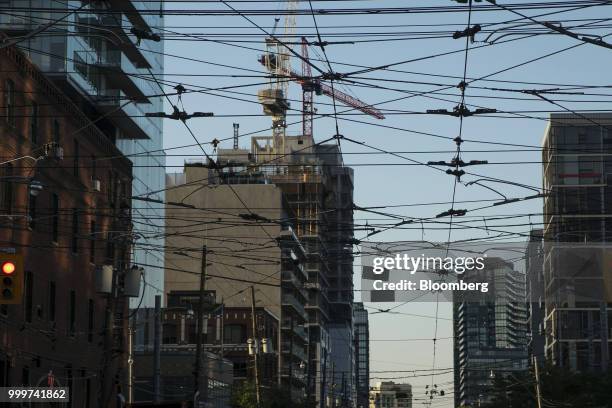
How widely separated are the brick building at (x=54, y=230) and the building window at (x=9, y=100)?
0.05 meters

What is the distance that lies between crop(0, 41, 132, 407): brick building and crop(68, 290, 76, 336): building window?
0.05 m

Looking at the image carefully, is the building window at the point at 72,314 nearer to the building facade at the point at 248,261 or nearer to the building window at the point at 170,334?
the building window at the point at 170,334

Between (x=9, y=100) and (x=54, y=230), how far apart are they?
8.33 metres

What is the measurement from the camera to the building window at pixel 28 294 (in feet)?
166

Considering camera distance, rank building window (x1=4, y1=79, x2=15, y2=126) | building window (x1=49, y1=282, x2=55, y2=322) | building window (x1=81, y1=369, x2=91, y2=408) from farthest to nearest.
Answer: building window (x1=81, y1=369, x2=91, y2=408), building window (x1=49, y1=282, x2=55, y2=322), building window (x1=4, y1=79, x2=15, y2=126)

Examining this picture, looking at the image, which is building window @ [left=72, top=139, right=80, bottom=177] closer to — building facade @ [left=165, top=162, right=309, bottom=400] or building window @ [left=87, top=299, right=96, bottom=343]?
building window @ [left=87, top=299, right=96, bottom=343]

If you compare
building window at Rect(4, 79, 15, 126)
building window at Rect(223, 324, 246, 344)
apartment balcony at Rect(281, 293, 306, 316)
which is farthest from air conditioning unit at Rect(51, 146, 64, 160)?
apartment balcony at Rect(281, 293, 306, 316)

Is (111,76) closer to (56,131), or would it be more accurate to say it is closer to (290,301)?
(56,131)

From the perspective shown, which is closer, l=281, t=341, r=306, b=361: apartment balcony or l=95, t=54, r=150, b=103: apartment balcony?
l=95, t=54, r=150, b=103: apartment balcony

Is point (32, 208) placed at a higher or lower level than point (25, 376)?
higher

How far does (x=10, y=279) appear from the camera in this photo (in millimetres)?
27797

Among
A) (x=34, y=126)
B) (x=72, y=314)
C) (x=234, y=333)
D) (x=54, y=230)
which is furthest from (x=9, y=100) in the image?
(x=234, y=333)

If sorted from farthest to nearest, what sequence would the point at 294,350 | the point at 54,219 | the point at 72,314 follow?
the point at 294,350, the point at 72,314, the point at 54,219

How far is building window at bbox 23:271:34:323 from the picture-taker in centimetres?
5072
